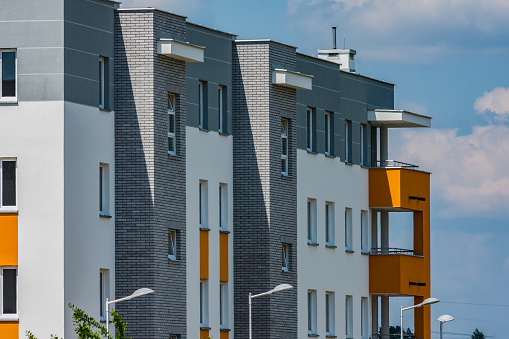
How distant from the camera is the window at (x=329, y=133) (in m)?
72.5

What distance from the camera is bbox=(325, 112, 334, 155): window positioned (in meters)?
72.5

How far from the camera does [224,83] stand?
64500mm

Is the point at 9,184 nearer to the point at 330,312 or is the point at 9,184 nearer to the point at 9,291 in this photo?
the point at 9,291

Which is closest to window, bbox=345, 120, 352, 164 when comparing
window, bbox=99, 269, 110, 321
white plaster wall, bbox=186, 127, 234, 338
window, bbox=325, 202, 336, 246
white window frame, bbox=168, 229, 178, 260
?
window, bbox=325, 202, 336, 246

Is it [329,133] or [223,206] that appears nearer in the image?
[223,206]

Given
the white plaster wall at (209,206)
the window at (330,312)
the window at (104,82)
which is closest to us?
the window at (104,82)

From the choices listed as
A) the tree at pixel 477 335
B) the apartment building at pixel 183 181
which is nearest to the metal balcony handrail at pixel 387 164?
the apartment building at pixel 183 181

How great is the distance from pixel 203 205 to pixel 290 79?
612 cm

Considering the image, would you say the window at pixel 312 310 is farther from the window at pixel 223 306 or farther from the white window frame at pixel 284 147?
the window at pixel 223 306

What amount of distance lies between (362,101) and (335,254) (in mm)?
6899

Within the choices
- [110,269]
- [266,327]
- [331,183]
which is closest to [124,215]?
[110,269]

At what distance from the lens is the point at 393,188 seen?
247 feet

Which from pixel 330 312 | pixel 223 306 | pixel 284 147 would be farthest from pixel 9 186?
pixel 330 312

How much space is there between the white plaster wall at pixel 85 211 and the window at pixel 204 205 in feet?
17.5
